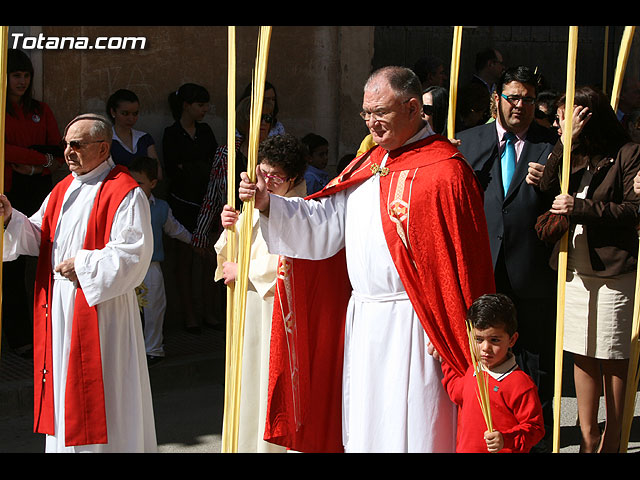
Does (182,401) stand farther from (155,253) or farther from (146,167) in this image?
(146,167)

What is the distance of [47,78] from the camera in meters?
7.29

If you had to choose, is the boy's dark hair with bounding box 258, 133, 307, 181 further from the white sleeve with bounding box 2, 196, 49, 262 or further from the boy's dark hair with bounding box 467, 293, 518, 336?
the boy's dark hair with bounding box 467, 293, 518, 336

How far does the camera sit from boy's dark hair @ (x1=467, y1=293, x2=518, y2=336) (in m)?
3.59

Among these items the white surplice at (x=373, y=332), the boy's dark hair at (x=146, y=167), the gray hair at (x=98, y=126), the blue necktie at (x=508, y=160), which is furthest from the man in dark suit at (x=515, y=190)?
the boy's dark hair at (x=146, y=167)

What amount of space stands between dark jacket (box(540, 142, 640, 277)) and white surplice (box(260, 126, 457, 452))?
111 centimetres

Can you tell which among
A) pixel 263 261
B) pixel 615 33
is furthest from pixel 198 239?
pixel 615 33

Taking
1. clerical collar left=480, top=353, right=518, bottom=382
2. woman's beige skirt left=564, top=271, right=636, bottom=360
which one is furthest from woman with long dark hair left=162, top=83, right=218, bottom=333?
clerical collar left=480, top=353, right=518, bottom=382

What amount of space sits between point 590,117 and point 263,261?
5.73 ft

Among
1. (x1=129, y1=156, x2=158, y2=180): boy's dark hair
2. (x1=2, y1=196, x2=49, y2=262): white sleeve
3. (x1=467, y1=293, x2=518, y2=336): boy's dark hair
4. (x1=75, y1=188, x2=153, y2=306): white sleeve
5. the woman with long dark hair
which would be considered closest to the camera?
(x1=467, y1=293, x2=518, y2=336): boy's dark hair

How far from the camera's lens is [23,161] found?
21.7 ft

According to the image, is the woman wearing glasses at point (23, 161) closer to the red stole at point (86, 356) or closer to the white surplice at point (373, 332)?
the red stole at point (86, 356)

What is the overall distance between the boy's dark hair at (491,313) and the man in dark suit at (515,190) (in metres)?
1.31

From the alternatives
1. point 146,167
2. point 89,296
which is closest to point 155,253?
point 146,167
